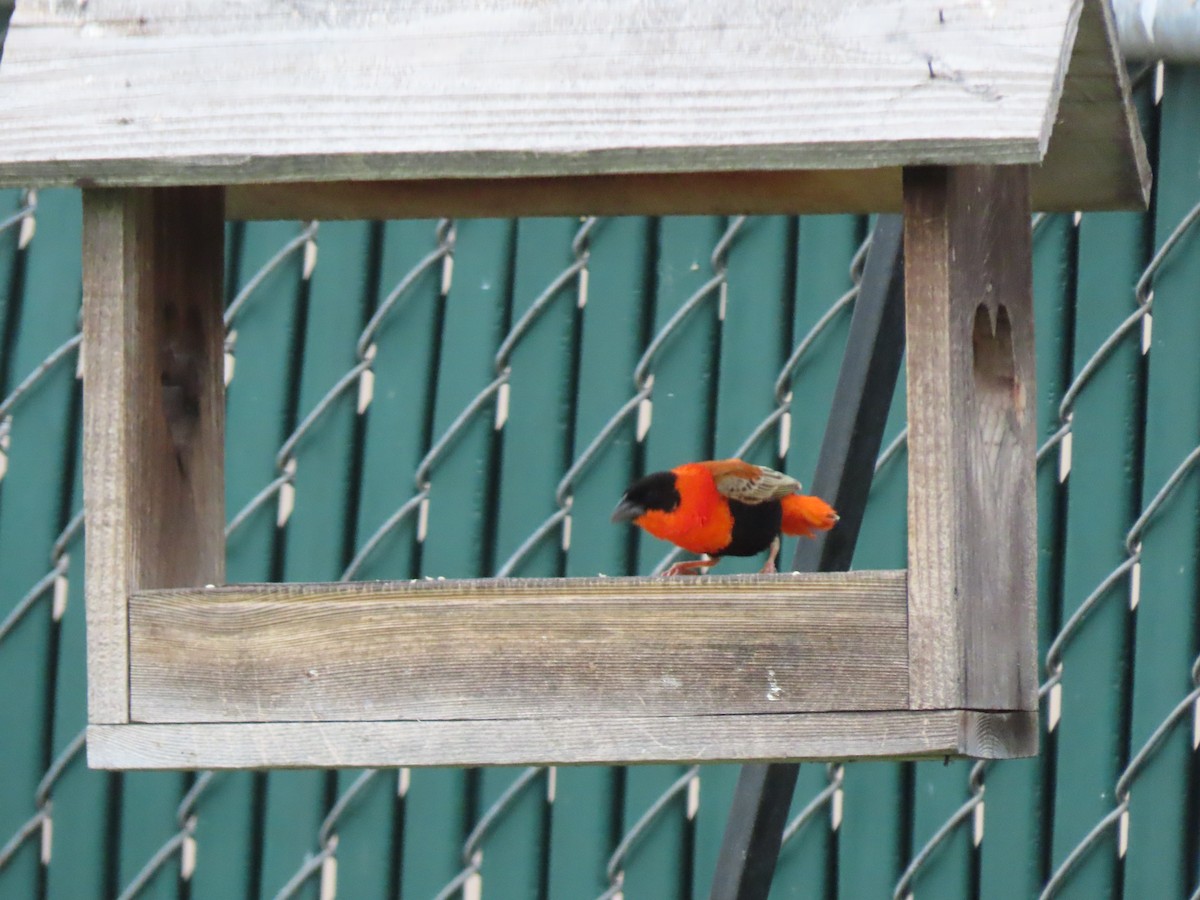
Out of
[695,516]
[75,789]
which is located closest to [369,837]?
[75,789]

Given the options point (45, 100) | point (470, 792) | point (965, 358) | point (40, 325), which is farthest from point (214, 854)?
point (965, 358)

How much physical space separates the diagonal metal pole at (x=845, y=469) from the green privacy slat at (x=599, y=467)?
1.43 ft

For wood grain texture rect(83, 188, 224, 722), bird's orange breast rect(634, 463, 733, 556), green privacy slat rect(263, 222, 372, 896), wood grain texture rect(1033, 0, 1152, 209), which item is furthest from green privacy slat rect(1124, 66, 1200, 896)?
wood grain texture rect(83, 188, 224, 722)

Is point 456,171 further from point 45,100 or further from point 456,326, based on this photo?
point 456,326

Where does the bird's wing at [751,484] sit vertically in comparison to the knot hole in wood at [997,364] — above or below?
below

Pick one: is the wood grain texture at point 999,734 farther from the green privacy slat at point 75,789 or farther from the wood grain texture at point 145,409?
the green privacy slat at point 75,789

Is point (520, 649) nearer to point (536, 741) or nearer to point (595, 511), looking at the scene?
point (536, 741)

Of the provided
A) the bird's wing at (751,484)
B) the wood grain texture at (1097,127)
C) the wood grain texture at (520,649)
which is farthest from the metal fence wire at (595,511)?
the wood grain texture at (520,649)

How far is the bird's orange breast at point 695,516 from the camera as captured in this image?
1951 mm

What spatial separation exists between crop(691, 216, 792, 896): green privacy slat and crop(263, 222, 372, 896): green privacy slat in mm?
480

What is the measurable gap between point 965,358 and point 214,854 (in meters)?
1.29

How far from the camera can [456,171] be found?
60.1 inches

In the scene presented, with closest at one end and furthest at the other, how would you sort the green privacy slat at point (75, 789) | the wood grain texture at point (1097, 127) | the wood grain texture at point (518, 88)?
the wood grain texture at point (518, 88)
the wood grain texture at point (1097, 127)
the green privacy slat at point (75, 789)

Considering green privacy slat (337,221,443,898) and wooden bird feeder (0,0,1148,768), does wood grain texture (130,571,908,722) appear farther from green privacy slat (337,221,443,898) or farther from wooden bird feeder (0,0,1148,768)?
green privacy slat (337,221,443,898)
